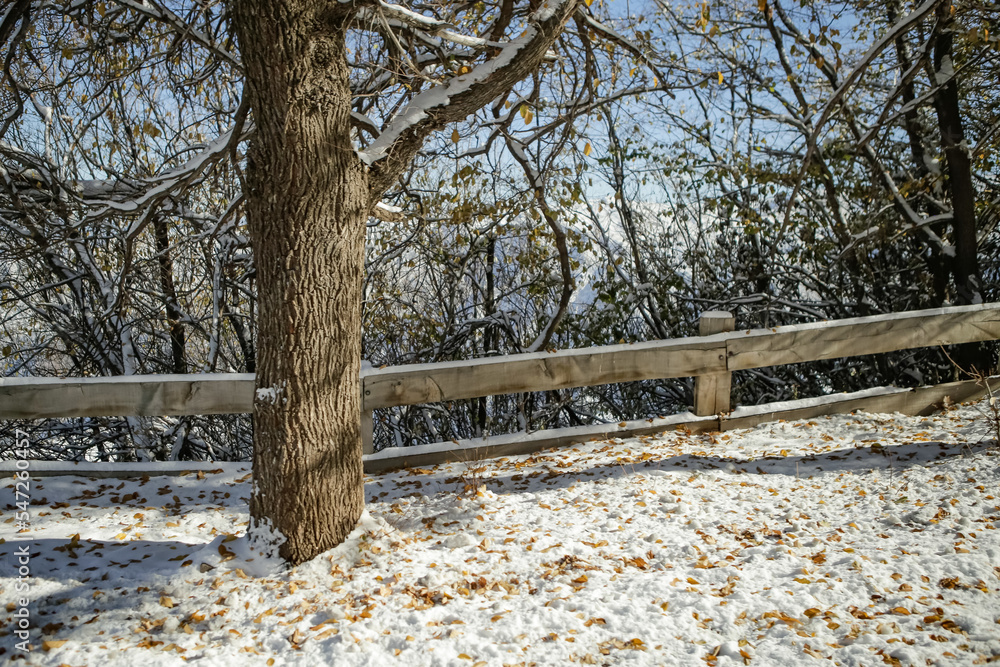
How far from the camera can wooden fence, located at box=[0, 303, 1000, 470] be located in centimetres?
440

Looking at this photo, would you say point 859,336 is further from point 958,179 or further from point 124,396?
point 124,396

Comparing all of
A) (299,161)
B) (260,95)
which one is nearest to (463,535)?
(299,161)

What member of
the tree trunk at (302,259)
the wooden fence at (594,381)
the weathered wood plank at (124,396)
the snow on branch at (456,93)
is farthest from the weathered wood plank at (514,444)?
the snow on branch at (456,93)

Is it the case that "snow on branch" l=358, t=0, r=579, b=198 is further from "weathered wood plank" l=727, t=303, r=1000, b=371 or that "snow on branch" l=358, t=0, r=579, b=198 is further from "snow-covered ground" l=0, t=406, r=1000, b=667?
"weathered wood plank" l=727, t=303, r=1000, b=371

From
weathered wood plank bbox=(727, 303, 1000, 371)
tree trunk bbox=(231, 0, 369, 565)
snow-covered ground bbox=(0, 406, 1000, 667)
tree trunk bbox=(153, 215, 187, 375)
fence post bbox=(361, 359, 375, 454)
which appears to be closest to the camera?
snow-covered ground bbox=(0, 406, 1000, 667)

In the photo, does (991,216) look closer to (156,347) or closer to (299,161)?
(299,161)

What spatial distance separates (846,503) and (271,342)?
3518 mm

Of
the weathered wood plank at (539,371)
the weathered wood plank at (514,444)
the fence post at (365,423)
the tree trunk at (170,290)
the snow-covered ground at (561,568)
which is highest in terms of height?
the tree trunk at (170,290)

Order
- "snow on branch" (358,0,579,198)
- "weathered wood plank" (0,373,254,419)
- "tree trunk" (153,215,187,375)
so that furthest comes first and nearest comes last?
"tree trunk" (153,215,187,375) < "weathered wood plank" (0,373,254,419) < "snow on branch" (358,0,579,198)

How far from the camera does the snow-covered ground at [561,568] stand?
278 centimetres

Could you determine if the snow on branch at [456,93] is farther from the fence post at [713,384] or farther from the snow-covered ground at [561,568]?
the fence post at [713,384]

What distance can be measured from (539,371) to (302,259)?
214 cm

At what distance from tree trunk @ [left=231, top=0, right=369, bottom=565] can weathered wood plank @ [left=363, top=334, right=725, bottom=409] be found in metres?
1.13

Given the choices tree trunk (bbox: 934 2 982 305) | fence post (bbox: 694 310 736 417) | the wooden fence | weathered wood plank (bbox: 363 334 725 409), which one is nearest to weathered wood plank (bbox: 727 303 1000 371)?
the wooden fence
